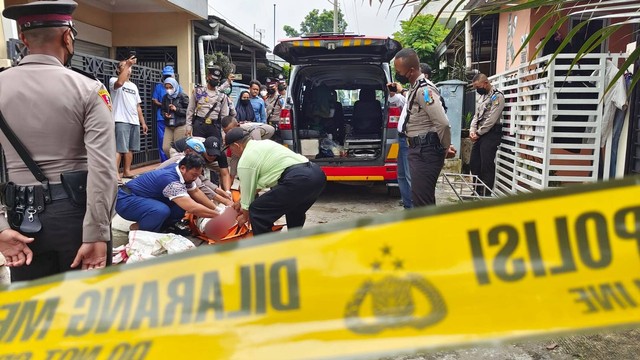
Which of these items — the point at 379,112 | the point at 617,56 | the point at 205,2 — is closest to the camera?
the point at 617,56

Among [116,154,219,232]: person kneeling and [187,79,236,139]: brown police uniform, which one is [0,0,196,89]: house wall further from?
[116,154,219,232]: person kneeling

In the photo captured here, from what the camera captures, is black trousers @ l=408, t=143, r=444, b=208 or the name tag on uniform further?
black trousers @ l=408, t=143, r=444, b=208

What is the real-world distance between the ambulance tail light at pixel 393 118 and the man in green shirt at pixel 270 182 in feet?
8.76

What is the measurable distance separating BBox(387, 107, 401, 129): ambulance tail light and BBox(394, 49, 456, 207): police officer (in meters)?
1.66

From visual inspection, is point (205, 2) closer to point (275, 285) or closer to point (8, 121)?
point (8, 121)

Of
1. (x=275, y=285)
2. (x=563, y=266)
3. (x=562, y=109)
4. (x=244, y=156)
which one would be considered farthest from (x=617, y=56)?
(x=275, y=285)

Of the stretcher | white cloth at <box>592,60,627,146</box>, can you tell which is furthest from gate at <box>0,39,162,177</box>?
white cloth at <box>592,60,627,146</box>

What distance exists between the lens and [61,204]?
203cm

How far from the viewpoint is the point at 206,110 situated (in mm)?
6742

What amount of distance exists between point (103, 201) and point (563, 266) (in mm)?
1666

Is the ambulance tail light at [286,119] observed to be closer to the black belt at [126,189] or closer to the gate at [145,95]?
the black belt at [126,189]

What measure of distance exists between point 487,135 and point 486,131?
112 millimetres

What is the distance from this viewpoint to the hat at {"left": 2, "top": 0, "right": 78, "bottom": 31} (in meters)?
1.98

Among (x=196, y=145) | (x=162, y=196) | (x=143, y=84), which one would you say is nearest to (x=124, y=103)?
(x=196, y=145)
